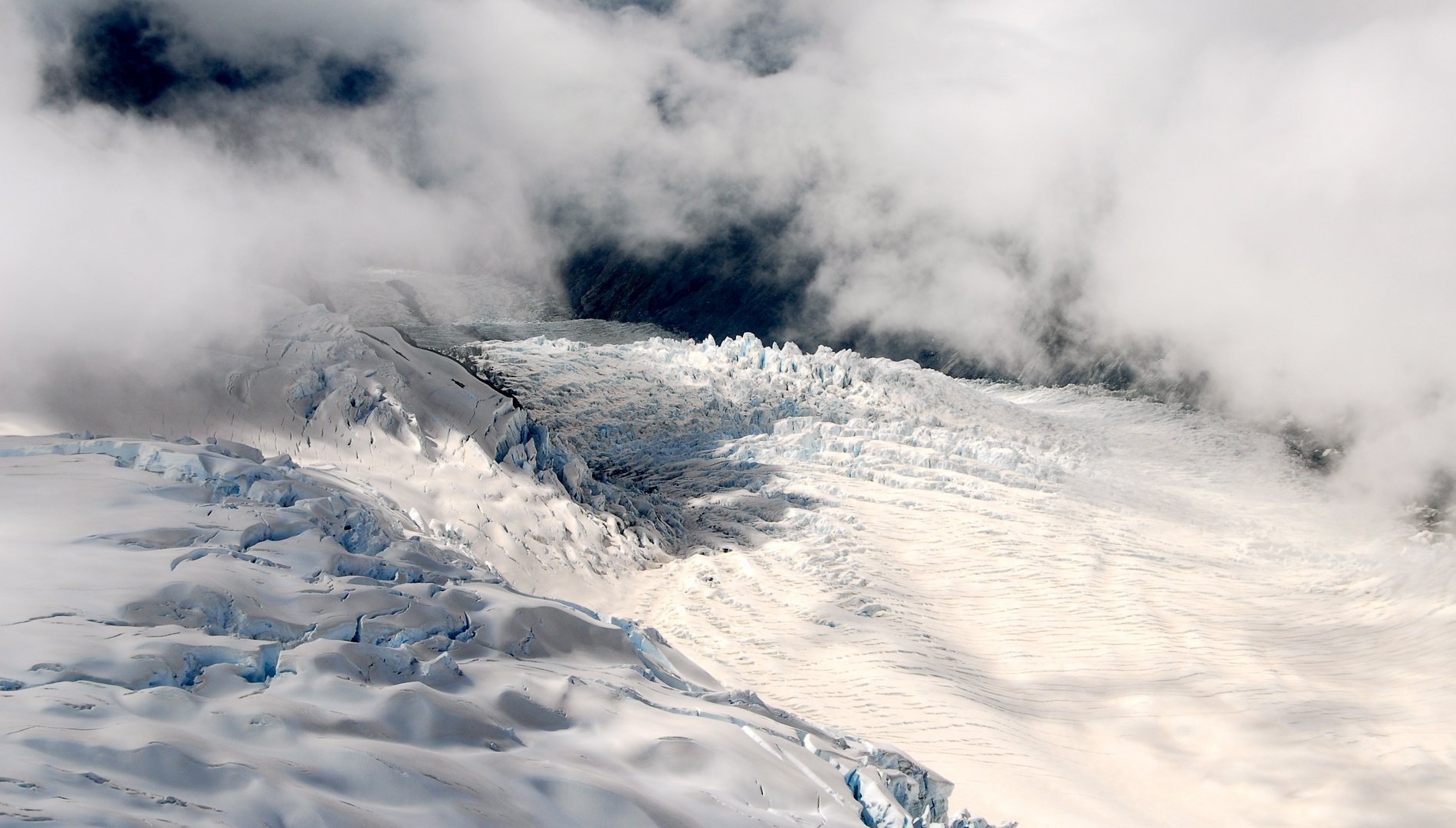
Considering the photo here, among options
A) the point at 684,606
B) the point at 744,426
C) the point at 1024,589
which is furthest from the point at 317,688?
the point at 744,426

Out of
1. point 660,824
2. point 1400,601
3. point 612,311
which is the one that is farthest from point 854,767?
point 612,311

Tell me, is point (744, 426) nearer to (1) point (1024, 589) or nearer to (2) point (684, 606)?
(1) point (1024, 589)

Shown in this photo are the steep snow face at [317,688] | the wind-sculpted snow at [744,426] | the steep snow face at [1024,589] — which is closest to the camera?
the steep snow face at [317,688]

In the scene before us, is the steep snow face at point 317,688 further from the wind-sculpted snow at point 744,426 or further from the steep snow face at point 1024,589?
the wind-sculpted snow at point 744,426

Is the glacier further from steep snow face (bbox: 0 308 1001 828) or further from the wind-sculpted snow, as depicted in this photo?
the wind-sculpted snow

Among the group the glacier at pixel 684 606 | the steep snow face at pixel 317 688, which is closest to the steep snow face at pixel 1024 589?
the glacier at pixel 684 606

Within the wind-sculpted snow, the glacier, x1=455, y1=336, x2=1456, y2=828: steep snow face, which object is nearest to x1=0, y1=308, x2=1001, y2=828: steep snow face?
the glacier
